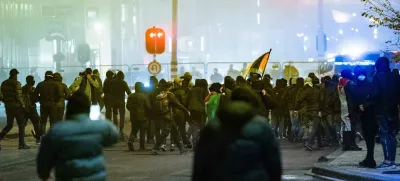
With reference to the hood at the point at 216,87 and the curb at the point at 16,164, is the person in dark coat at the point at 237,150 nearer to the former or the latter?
the curb at the point at 16,164

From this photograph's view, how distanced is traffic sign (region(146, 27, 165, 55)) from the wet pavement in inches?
290

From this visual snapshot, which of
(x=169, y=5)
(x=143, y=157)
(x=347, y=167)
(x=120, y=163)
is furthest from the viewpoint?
(x=169, y=5)

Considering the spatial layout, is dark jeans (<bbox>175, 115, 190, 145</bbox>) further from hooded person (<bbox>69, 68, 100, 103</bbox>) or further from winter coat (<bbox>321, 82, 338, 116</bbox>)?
hooded person (<bbox>69, 68, 100, 103</bbox>)

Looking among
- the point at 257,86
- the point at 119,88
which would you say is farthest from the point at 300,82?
the point at 257,86

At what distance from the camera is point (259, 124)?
16.6 feet

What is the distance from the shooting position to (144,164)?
45.9 feet

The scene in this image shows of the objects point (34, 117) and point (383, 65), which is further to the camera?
point (34, 117)

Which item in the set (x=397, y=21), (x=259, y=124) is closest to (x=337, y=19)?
(x=397, y=21)

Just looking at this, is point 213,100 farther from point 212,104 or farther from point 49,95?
point 49,95

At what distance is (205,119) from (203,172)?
11665 mm

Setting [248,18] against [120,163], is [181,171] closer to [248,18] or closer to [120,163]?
[120,163]

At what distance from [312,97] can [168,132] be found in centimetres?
334

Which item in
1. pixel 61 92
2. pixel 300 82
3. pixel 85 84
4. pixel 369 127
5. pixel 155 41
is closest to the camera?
pixel 369 127

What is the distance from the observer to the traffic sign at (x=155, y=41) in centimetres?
2445
